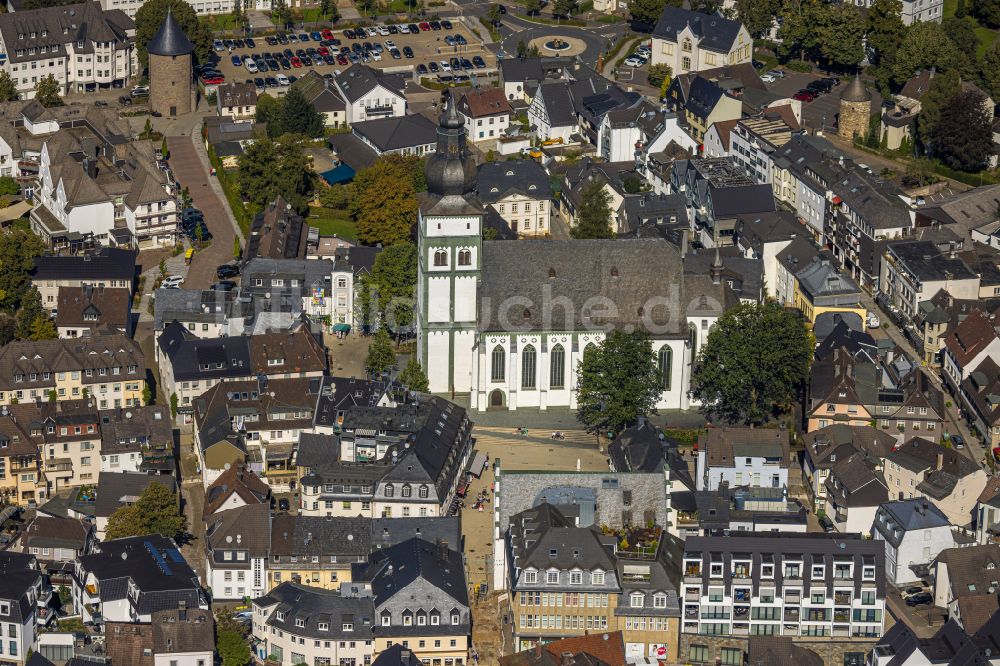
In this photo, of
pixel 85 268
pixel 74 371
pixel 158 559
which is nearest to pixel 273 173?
pixel 85 268

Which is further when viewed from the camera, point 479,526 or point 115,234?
point 115,234

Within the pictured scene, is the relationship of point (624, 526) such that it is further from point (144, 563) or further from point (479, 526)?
point (144, 563)

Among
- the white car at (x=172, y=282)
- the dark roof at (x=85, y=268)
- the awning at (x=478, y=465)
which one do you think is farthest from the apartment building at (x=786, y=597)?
the dark roof at (x=85, y=268)

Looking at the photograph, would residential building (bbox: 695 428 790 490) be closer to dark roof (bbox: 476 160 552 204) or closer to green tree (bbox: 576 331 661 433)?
green tree (bbox: 576 331 661 433)

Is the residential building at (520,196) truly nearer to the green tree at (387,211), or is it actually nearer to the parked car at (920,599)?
the green tree at (387,211)

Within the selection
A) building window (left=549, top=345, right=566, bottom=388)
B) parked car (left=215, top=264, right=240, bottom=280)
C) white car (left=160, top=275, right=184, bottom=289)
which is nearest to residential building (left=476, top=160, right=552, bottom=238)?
parked car (left=215, top=264, right=240, bottom=280)

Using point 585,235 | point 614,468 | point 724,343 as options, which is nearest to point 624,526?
point 614,468
